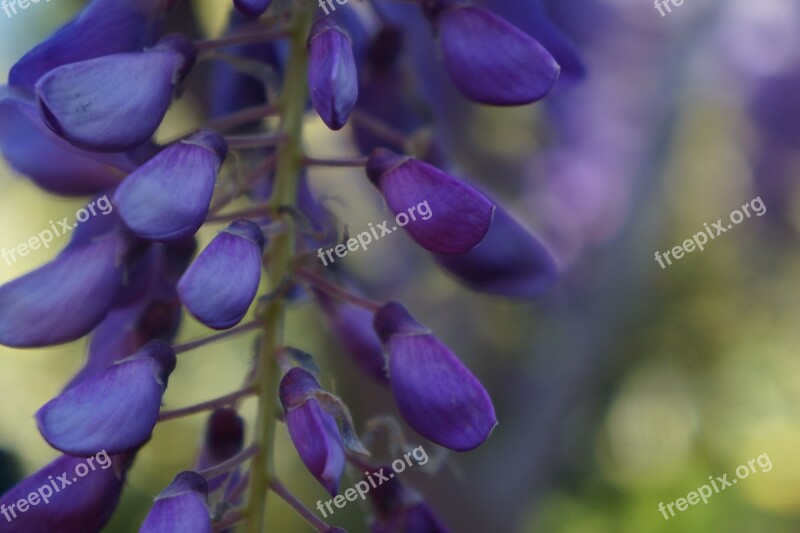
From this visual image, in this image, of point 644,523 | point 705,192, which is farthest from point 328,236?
point 705,192

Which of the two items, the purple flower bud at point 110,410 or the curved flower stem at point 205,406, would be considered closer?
the purple flower bud at point 110,410

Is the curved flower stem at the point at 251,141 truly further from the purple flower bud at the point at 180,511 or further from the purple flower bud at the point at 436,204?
the purple flower bud at the point at 180,511

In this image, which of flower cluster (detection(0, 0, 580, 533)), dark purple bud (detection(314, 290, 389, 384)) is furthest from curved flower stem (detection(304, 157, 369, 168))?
dark purple bud (detection(314, 290, 389, 384))

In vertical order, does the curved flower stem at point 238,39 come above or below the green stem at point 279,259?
above

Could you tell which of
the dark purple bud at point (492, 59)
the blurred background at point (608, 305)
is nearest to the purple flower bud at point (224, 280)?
the dark purple bud at point (492, 59)

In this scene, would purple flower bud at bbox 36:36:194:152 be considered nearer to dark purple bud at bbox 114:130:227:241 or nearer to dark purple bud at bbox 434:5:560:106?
dark purple bud at bbox 114:130:227:241

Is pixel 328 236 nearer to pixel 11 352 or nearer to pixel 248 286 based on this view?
pixel 248 286
